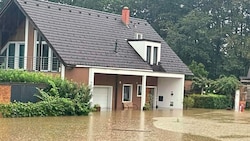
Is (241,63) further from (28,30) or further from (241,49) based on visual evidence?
(28,30)

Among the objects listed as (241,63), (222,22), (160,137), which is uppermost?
(222,22)

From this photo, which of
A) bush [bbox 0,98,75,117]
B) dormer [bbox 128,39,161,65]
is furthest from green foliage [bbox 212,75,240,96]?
bush [bbox 0,98,75,117]

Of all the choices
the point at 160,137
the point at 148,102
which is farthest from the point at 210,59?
the point at 160,137

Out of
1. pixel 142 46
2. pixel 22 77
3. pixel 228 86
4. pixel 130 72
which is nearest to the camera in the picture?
pixel 22 77

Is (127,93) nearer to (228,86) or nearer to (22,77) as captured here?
(228,86)

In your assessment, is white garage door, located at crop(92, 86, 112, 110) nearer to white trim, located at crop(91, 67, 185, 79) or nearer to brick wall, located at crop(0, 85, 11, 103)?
white trim, located at crop(91, 67, 185, 79)

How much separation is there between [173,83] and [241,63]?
14819 mm

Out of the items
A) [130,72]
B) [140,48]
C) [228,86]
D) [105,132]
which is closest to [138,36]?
[140,48]

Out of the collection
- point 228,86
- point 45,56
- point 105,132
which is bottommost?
point 105,132

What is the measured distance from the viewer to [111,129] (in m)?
19.5

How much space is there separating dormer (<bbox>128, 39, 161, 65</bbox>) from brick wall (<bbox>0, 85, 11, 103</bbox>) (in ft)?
45.9

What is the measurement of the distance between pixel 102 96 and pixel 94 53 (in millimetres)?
3115

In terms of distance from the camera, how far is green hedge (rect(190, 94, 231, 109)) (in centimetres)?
4069

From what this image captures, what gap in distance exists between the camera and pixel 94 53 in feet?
109
